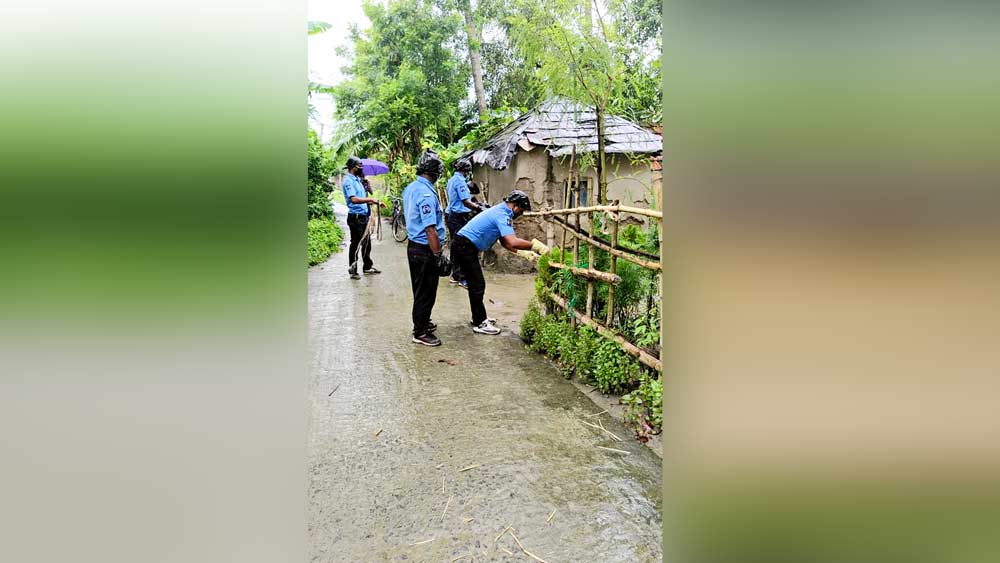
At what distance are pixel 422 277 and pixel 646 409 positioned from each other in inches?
102

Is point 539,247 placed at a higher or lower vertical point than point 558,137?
lower

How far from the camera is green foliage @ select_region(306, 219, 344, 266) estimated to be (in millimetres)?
10727

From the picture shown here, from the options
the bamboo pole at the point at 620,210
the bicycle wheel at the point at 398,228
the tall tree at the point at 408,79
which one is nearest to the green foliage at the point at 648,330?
the bamboo pole at the point at 620,210

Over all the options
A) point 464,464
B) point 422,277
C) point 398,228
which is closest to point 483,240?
point 422,277

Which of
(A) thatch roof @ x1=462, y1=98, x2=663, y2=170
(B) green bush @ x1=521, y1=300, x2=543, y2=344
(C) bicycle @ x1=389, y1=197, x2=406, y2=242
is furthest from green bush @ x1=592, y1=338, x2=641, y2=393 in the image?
(C) bicycle @ x1=389, y1=197, x2=406, y2=242

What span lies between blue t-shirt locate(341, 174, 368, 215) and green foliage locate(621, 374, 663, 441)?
584cm

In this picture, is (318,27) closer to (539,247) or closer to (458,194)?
(458,194)

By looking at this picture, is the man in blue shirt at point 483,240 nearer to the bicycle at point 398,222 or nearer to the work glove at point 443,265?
the work glove at point 443,265

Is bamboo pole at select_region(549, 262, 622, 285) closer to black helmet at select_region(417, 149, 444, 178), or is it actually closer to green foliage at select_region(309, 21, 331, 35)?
black helmet at select_region(417, 149, 444, 178)

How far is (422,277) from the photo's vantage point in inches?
210
